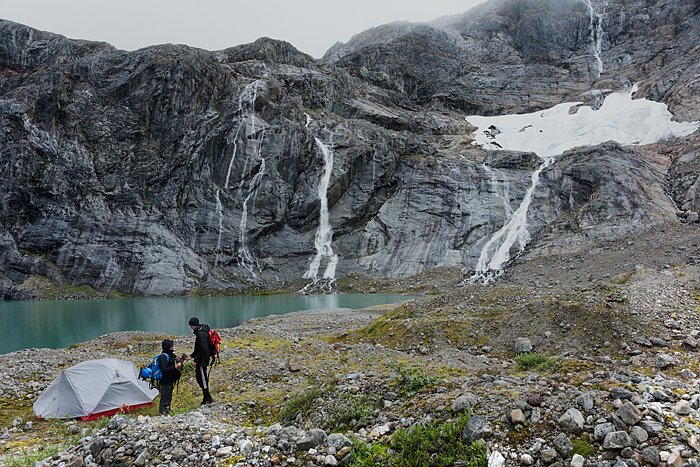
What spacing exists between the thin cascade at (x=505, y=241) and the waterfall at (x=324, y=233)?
2767 centimetres

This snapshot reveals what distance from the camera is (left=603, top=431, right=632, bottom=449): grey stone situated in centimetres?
367

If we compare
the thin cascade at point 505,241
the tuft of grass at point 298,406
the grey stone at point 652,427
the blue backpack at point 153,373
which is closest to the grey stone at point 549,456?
the grey stone at point 652,427

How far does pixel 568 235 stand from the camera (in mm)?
54406

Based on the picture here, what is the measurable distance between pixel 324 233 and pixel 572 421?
73.4m

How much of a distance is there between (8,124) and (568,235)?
103 meters

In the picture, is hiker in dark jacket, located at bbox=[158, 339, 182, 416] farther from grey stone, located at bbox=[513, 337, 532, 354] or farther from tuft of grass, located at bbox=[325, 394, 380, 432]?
grey stone, located at bbox=[513, 337, 532, 354]

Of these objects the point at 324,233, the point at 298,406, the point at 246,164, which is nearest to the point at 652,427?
the point at 298,406

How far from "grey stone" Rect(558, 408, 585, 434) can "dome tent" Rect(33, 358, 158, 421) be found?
10518 mm

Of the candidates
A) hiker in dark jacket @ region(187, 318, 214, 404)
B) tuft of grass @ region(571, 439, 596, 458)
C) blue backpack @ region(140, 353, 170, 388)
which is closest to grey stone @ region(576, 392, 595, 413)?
tuft of grass @ region(571, 439, 596, 458)

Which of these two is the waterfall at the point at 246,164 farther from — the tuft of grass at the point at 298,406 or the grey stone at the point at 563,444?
the grey stone at the point at 563,444

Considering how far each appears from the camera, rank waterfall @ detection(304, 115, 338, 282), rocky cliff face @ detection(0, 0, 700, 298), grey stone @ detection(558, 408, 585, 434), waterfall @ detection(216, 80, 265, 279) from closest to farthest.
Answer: grey stone @ detection(558, 408, 585, 434)
rocky cliff face @ detection(0, 0, 700, 298)
waterfall @ detection(304, 115, 338, 282)
waterfall @ detection(216, 80, 265, 279)

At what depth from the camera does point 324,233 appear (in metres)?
77.1

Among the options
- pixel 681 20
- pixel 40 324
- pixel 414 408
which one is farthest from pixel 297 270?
pixel 681 20

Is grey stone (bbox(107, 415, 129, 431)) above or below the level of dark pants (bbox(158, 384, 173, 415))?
above
